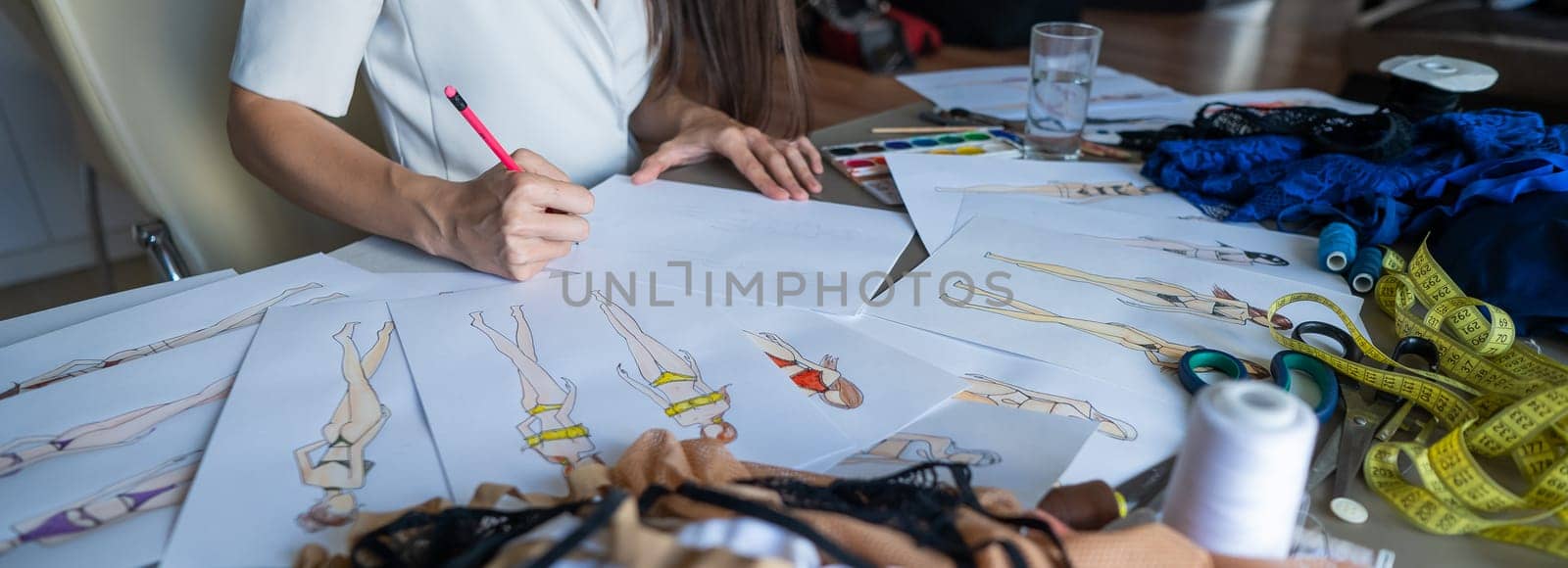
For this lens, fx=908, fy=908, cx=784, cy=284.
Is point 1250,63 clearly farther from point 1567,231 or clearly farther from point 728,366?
point 728,366

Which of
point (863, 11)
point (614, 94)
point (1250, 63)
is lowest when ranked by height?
point (1250, 63)

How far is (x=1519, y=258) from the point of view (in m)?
0.71

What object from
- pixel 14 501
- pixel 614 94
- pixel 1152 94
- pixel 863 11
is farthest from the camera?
pixel 863 11

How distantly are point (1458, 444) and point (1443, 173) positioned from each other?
0.42 metres

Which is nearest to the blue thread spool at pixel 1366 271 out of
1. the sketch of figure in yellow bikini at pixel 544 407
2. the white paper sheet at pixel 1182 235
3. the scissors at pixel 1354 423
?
the white paper sheet at pixel 1182 235

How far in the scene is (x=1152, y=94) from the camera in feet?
4.43

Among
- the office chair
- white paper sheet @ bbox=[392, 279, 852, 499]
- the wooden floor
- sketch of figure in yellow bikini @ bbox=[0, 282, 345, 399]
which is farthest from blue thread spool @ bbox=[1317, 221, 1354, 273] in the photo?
the wooden floor

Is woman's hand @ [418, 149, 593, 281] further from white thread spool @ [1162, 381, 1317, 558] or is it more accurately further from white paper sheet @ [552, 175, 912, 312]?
white thread spool @ [1162, 381, 1317, 558]

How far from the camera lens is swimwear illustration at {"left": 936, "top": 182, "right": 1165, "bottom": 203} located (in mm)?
976

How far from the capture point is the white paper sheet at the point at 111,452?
49 cm

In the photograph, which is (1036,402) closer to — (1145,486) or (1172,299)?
(1145,486)

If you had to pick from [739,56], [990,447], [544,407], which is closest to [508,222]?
[544,407]

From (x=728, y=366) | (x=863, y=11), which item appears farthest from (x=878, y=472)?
(x=863, y=11)

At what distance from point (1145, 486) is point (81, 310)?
2.67 feet
